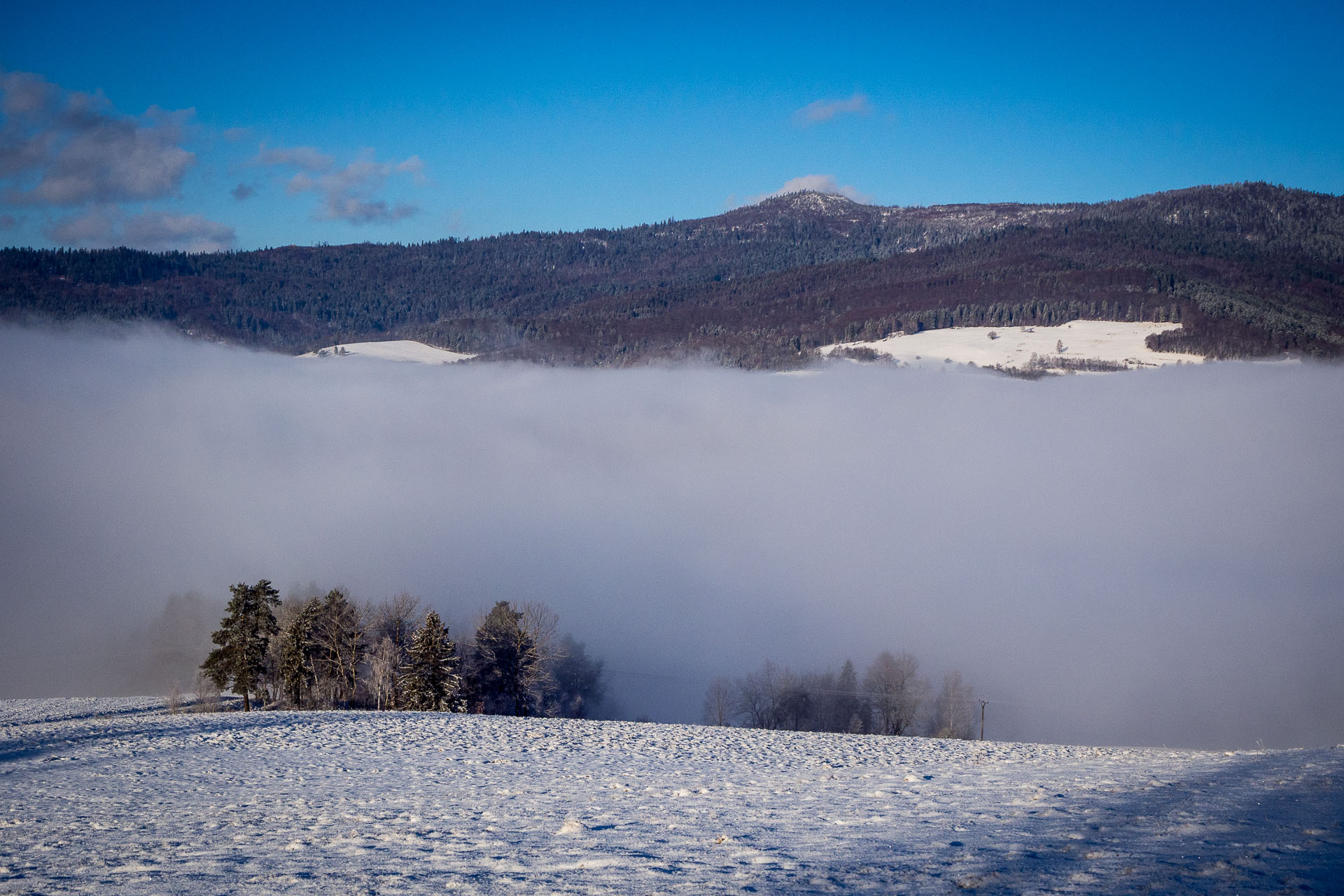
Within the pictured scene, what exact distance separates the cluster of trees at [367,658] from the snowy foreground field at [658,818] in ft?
52.4

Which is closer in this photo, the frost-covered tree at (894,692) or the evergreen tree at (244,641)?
the evergreen tree at (244,641)

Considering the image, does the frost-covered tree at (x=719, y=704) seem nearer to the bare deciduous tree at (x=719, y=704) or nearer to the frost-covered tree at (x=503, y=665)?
the bare deciduous tree at (x=719, y=704)

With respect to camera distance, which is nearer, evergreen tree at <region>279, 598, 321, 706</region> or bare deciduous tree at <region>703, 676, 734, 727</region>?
evergreen tree at <region>279, 598, 321, 706</region>

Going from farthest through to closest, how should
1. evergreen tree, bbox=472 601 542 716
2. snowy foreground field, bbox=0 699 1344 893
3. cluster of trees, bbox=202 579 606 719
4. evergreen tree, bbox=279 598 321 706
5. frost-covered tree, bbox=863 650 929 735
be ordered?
frost-covered tree, bbox=863 650 929 735
evergreen tree, bbox=472 601 542 716
evergreen tree, bbox=279 598 321 706
cluster of trees, bbox=202 579 606 719
snowy foreground field, bbox=0 699 1344 893

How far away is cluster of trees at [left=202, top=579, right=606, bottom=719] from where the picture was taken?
126ft

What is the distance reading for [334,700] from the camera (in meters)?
45.4

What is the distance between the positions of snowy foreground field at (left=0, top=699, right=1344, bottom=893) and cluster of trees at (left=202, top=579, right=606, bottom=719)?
16.0 meters

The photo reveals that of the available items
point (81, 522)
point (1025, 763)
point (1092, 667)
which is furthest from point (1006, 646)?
point (81, 522)

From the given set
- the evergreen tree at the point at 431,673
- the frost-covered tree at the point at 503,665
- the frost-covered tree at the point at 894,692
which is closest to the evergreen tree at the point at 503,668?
the frost-covered tree at the point at 503,665

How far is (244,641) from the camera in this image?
41.0 m

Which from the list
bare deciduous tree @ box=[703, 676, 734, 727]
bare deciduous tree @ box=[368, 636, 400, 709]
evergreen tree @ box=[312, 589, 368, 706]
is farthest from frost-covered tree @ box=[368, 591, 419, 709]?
bare deciduous tree @ box=[703, 676, 734, 727]

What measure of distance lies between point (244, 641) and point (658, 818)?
36.0m

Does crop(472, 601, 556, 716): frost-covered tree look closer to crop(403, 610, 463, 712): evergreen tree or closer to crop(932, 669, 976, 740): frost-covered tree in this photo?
crop(403, 610, 463, 712): evergreen tree

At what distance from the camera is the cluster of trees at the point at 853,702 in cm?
6931
